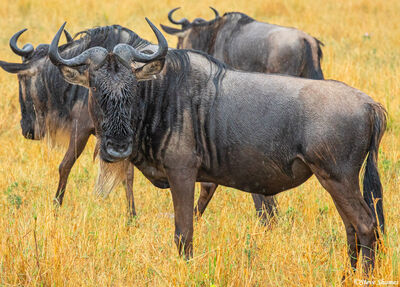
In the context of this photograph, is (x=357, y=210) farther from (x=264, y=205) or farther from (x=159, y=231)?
(x=159, y=231)

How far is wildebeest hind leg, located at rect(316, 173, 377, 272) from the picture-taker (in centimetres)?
324

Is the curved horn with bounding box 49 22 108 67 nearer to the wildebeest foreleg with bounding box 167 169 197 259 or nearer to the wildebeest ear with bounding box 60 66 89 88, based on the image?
the wildebeest ear with bounding box 60 66 89 88

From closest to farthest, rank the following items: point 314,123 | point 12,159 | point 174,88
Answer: point 314,123 < point 174,88 < point 12,159

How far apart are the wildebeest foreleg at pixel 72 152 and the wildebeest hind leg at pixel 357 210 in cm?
224

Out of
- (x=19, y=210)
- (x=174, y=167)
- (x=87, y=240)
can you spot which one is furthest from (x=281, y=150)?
(x=19, y=210)

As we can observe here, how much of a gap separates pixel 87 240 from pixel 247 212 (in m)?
1.50

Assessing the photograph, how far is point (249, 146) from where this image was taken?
11.3 feet

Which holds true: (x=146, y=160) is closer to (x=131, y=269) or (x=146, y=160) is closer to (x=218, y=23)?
(x=131, y=269)

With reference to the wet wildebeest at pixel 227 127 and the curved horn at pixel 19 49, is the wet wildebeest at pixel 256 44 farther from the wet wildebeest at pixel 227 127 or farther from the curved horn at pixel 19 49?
the wet wildebeest at pixel 227 127

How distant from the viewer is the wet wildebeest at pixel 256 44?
256 inches

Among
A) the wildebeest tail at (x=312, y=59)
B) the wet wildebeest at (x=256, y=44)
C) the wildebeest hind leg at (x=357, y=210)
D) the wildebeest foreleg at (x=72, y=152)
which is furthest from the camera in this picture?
the wet wildebeest at (x=256, y=44)

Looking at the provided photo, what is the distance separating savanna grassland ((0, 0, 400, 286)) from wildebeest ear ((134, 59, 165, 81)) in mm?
1009

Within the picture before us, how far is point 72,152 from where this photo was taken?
488 cm

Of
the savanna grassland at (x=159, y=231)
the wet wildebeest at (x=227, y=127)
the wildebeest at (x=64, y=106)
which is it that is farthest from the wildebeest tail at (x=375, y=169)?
the wildebeest at (x=64, y=106)
